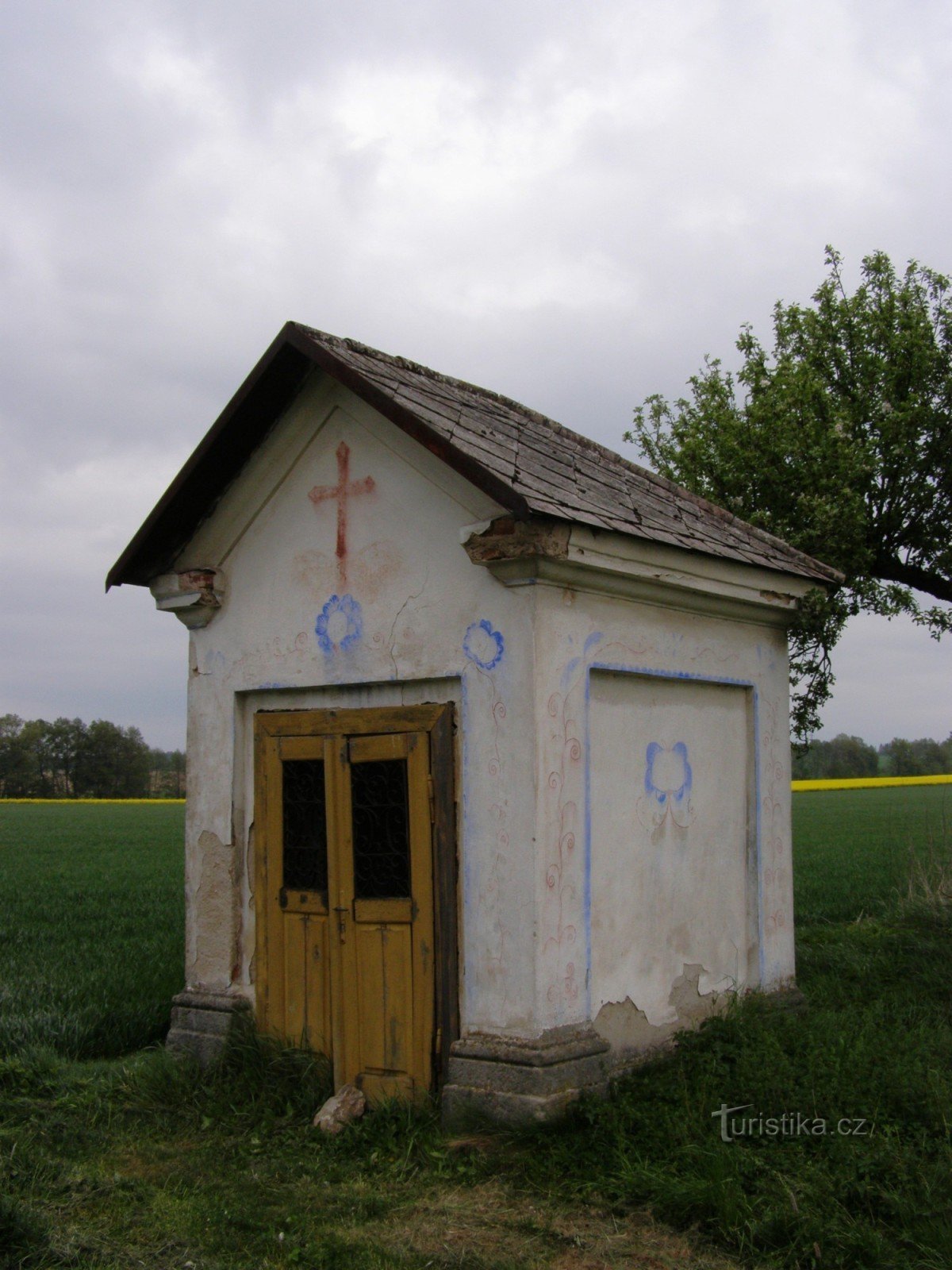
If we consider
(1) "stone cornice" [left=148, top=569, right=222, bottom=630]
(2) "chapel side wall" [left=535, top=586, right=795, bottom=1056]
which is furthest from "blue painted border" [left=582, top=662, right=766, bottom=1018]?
(1) "stone cornice" [left=148, top=569, right=222, bottom=630]

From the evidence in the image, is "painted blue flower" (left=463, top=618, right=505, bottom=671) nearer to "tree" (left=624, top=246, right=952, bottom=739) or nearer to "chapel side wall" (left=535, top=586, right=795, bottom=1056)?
"chapel side wall" (left=535, top=586, right=795, bottom=1056)

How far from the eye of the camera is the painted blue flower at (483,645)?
20.9 feet

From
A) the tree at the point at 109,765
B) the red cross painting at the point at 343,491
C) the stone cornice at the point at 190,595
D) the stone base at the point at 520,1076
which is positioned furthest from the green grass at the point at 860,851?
the tree at the point at 109,765

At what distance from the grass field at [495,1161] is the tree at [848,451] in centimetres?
554

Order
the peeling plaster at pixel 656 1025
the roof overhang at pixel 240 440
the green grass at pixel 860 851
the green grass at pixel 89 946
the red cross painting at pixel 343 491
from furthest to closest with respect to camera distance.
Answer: the green grass at pixel 860 851 → the green grass at pixel 89 946 → the red cross painting at pixel 343 491 → the roof overhang at pixel 240 440 → the peeling plaster at pixel 656 1025

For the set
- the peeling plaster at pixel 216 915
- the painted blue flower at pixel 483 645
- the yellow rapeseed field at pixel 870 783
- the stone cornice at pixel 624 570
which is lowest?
the yellow rapeseed field at pixel 870 783

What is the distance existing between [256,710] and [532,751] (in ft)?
7.25

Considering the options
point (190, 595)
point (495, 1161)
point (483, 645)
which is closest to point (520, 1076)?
point (495, 1161)

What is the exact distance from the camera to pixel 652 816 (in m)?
6.99

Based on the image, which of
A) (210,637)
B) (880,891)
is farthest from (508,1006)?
(880,891)

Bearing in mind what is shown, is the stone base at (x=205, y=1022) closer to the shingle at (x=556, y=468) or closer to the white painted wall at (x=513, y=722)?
the white painted wall at (x=513, y=722)

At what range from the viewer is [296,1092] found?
6.79 metres

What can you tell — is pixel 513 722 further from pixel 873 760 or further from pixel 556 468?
pixel 873 760

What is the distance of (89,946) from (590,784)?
6997 mm
